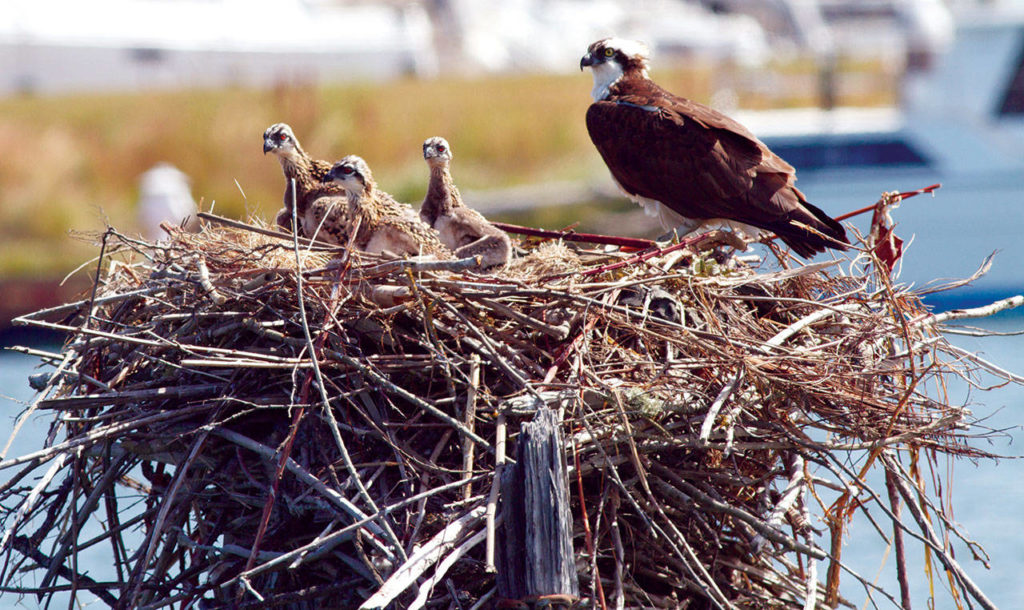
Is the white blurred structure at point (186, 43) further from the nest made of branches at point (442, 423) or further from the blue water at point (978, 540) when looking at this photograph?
the nest made of branches at point (442, 423)

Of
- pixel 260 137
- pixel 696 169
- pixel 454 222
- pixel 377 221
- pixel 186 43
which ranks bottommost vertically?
pixel 377 221

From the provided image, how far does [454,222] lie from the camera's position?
15.5 ft

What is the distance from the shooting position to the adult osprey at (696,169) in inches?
193

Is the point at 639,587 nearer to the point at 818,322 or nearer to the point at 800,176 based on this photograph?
the point at 818,322

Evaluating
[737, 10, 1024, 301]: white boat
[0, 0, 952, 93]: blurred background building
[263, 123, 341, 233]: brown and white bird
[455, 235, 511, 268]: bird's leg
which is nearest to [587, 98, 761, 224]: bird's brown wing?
[455, 235, 511, 268]: bird's leg

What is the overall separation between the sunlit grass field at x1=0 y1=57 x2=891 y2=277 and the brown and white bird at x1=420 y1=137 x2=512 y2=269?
1238 cm

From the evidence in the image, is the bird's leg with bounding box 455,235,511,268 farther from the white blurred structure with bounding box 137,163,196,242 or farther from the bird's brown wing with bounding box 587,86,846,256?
the white blurred structure with bounding box 137,163,196,242

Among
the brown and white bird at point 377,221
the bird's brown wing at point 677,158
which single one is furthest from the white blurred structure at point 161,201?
the brown and white bird at point 377,221

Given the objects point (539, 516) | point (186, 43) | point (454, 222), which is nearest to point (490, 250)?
point (454, 222)

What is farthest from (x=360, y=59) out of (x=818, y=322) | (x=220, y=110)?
(x=818, y=322)

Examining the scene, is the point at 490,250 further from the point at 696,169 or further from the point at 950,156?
the point at 950,156

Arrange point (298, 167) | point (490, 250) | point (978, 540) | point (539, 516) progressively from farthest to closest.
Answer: point (978, 540) → point (298, 167) → point (490, 250) → point (539, 516)

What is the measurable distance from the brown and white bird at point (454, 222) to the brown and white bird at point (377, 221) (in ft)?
0.45

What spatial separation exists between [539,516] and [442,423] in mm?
552
